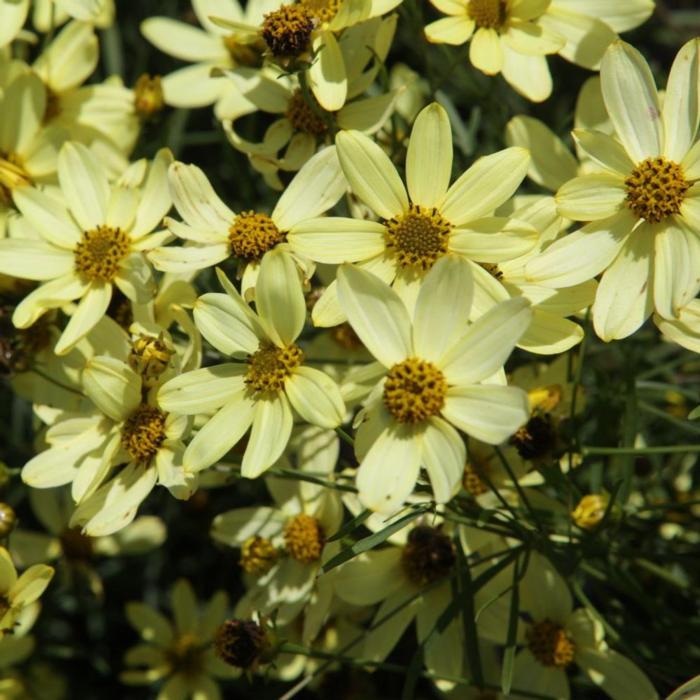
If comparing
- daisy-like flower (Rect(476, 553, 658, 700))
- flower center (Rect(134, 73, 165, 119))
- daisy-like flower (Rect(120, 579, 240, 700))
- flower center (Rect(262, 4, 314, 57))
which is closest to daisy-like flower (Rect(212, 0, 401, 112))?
flower center (Rect(262, 4, 314, 57))

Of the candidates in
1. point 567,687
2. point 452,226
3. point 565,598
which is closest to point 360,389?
point 452,226

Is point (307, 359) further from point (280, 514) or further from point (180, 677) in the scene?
point (180, 677)

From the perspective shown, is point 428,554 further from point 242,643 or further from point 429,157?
point 429,157

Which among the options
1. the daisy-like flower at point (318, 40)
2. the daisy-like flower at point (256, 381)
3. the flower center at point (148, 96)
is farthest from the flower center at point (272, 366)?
the flower center at point (148, 96)

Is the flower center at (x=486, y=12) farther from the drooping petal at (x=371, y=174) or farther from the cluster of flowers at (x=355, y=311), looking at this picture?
the drooping petal at (x=371, y=174)

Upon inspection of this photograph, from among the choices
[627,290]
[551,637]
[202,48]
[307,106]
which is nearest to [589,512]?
[551,637]

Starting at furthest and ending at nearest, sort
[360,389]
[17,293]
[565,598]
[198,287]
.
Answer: [198,287] → [17,293] → [565,598] → [360,389]

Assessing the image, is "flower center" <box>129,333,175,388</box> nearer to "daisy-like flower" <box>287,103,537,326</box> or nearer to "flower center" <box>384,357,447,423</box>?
"daisy-like flower" <box>287,103,537,326</box>
